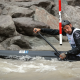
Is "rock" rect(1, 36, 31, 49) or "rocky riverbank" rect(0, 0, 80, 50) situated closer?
"rock" rect(1, 36, 31, 49)

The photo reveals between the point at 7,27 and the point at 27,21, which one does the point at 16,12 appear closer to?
the point at 27,21

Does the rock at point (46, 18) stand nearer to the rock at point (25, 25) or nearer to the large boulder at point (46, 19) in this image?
the large boulder at point (46, 19)

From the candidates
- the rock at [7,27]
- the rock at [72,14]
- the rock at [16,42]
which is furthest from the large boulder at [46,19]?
the rock at [16,42]

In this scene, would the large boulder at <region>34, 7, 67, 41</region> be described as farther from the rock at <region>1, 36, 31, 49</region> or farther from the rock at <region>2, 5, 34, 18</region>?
the rock at <region>1, 36, 31, 49</region>

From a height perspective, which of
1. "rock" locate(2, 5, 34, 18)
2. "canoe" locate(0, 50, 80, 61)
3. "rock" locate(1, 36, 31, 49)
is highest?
"rock" locate(2, 5, 34, 18)

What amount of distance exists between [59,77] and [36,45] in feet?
14.0

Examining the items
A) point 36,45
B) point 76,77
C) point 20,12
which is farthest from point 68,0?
point 76,77

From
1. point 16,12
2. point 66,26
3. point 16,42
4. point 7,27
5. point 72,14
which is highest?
point 66,26

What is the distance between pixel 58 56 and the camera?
316 cm

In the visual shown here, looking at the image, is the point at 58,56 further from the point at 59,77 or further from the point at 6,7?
the point at 6,7

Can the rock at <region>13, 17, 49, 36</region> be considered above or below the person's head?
below

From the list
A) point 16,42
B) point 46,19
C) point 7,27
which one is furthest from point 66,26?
point 46,19

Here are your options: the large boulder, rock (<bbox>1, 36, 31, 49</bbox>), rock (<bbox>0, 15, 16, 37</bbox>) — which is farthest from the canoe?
the large boulder

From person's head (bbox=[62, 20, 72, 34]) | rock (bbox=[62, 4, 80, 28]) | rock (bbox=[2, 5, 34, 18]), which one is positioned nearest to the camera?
person's head (bbox=[62, 20, 72, 34])
